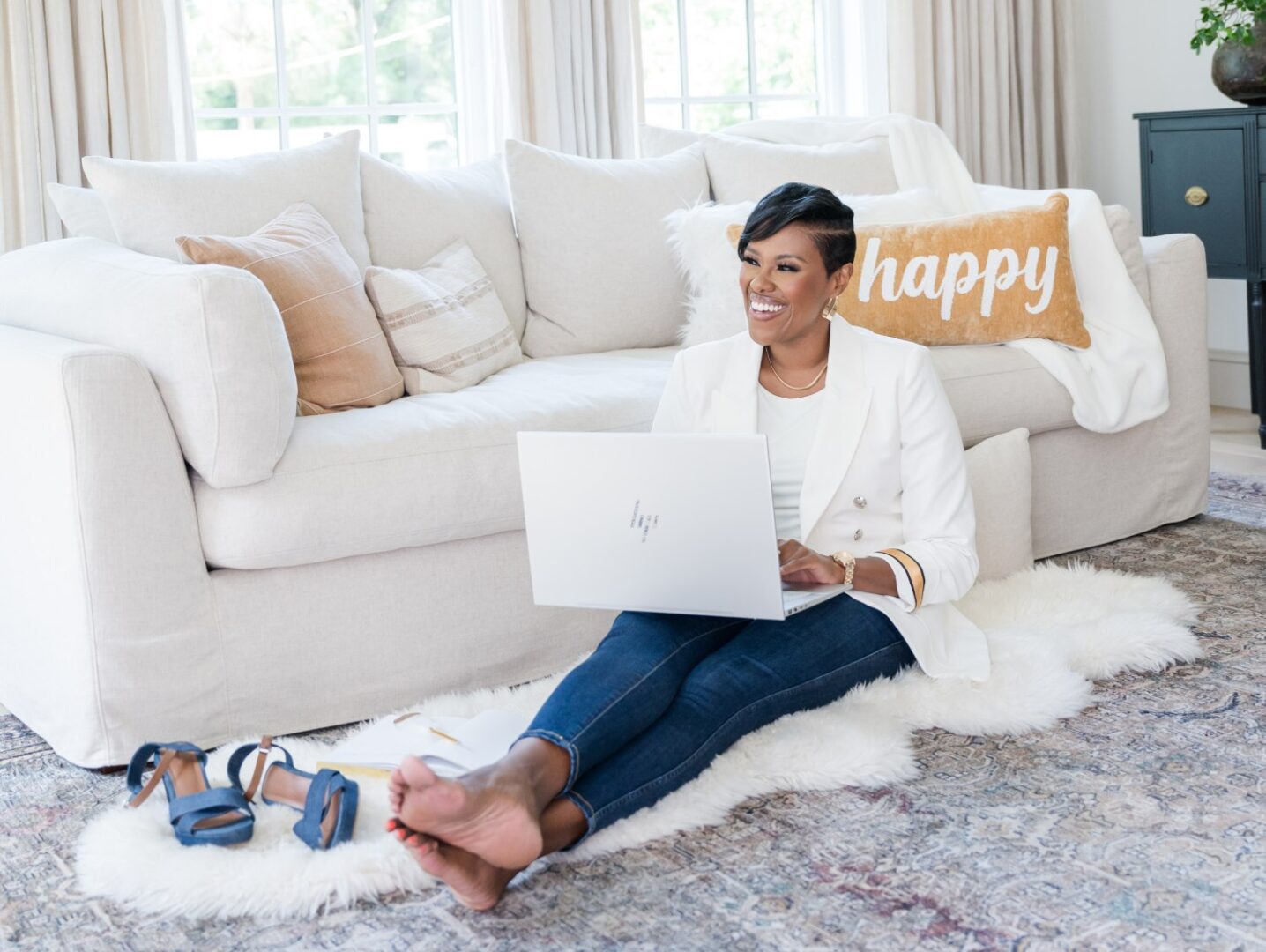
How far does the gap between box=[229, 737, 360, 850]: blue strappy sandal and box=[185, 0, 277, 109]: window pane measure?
2259 mm

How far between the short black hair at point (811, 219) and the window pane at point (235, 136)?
6.75 feet

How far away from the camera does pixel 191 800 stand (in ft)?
5.86

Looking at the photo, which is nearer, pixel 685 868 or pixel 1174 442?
pixel 685 868

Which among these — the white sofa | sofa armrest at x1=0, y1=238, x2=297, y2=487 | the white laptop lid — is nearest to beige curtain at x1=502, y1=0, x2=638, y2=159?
the white sofa

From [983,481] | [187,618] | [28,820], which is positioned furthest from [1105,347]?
[28,820]

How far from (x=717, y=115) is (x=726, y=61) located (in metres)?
0.17

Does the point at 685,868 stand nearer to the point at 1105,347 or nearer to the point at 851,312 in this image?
the point at 851,312

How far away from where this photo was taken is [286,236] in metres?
2.54

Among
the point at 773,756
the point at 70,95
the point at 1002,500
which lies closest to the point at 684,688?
the point at 773,756

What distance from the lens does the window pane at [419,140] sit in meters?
3.97

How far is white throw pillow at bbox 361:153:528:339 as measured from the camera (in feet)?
9.58

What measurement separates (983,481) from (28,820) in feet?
5.33

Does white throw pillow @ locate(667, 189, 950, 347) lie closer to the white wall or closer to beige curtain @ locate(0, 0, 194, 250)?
beige curtain @ locate(0, 0, 194, 250)

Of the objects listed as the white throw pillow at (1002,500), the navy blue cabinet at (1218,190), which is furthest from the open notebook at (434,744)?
the navy blue cabinet at (1218,190)
